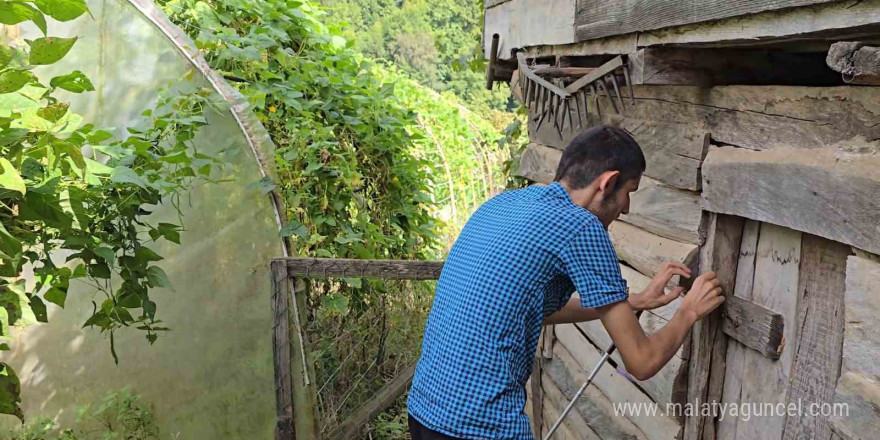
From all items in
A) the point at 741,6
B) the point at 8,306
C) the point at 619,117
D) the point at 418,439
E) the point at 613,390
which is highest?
the point at 741,6

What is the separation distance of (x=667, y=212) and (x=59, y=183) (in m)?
2.25

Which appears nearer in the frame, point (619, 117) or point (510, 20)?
point (619, 117)

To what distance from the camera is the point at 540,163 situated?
4.66 metres

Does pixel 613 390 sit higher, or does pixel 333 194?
pixel 333 194

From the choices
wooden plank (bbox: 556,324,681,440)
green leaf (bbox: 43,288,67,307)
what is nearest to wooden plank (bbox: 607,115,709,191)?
wooden plank (bbox: 556,324,681,440)

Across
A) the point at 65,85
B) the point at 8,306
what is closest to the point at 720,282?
the point at 65,85

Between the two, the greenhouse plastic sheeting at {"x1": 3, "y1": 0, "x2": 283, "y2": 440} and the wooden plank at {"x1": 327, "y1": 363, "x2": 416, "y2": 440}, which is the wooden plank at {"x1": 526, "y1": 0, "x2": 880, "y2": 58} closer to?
the greenhouse plastic sheeting at {"x1": 3, "y1": 0, "x2": 283, "y2": 440}

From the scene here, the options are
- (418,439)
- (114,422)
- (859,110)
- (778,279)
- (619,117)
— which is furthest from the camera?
(114,422)

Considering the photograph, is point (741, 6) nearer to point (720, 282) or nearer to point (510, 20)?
point (720, 282)

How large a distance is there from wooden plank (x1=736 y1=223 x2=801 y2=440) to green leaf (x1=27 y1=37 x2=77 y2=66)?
220 cm

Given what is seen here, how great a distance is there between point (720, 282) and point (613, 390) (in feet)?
3.57

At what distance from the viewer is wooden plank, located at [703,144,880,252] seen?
177 centimetres

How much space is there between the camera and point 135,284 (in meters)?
3.53

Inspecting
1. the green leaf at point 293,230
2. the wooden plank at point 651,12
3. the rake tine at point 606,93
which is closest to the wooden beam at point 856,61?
the wooden plank at point 651,12
